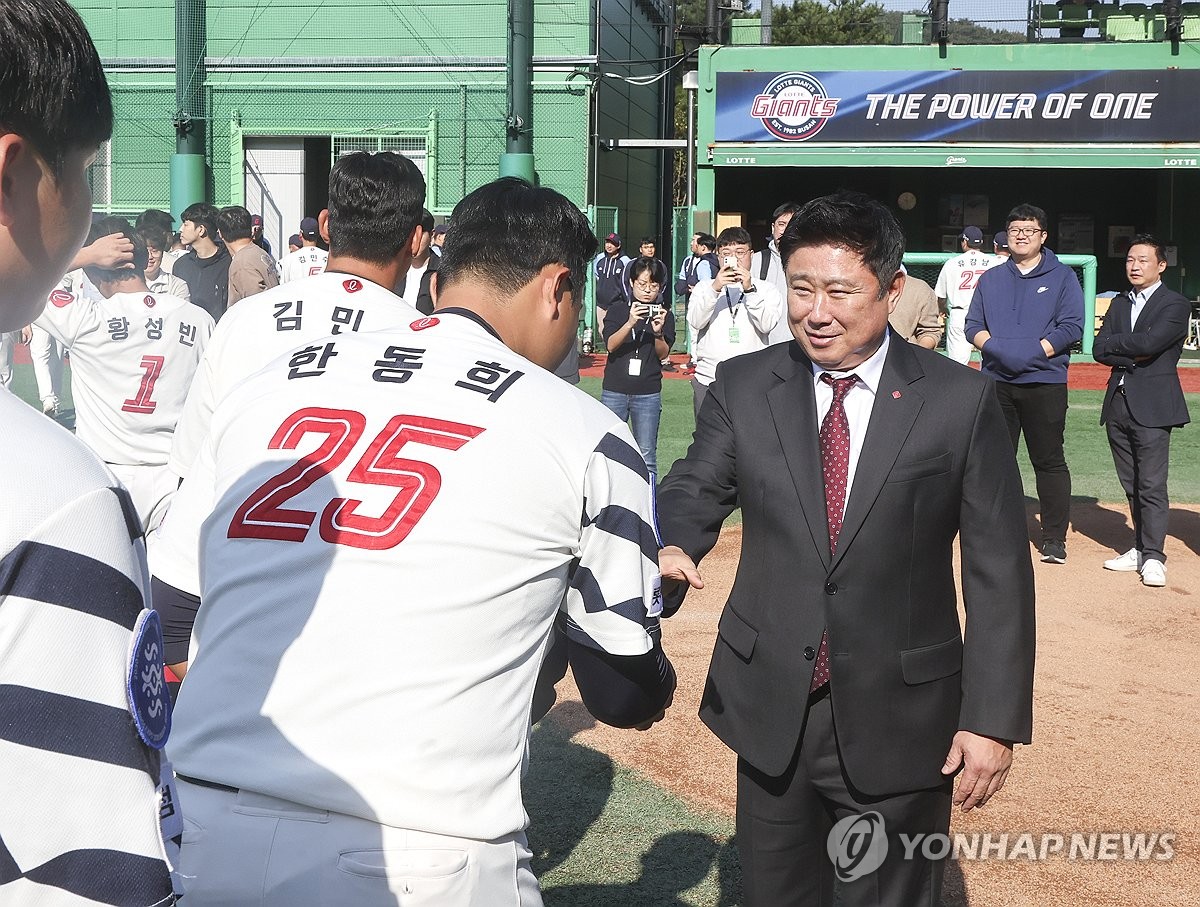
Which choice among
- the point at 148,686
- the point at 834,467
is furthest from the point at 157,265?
the point at 148,686

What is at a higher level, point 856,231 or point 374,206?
point 374,206

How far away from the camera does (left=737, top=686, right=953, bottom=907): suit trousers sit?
2906 millimetres

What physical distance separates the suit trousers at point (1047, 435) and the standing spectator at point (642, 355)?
8.49 feet

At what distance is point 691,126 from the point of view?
23.0 metres

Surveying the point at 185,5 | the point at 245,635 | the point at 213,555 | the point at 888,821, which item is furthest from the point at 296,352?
the point at 185,5

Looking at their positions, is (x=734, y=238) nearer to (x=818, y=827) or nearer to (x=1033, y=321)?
(x=1033, y=321)

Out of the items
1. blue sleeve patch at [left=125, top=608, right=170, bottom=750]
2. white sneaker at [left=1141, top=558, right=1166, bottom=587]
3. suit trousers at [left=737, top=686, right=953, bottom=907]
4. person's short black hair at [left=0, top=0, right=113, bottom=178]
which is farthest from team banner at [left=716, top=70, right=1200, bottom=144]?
blue sleeve patch at [left=125, top=608, right=170, bottom=750]

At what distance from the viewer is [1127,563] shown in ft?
26.7

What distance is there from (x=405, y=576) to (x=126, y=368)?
5.11m

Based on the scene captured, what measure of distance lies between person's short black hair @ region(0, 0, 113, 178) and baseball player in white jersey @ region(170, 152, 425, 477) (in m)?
2.40

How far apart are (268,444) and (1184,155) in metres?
24.2

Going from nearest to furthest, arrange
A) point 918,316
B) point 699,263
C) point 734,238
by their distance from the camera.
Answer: point 734,238 → point 918,316 → point 699,263

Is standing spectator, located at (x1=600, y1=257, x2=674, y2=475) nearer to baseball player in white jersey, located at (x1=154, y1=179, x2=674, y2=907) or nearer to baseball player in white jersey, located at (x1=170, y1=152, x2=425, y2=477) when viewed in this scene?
baseball player in white jersey, located at (x1=170, y1=152, x2=425, y2=477)

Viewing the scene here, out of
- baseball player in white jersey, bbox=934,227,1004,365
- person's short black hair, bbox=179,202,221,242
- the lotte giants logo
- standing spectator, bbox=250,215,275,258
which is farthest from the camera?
the lotte giants logo
